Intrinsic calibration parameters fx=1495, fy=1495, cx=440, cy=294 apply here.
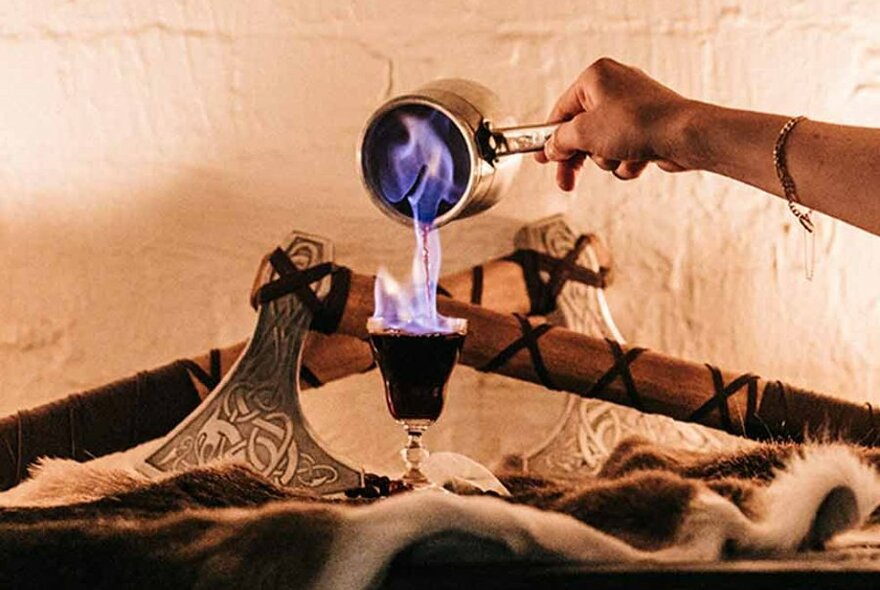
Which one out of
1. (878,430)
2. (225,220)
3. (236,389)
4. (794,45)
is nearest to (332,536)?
(236,389)

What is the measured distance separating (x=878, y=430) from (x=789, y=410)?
99mm

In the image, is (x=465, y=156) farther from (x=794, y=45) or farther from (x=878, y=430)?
(x=794, y=45)

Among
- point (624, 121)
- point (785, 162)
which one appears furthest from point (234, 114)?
point (785, 162)

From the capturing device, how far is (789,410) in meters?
1.56

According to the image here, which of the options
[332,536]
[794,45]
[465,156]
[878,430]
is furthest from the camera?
[794,45]

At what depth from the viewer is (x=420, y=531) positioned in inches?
31.8

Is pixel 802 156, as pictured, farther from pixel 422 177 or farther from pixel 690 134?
pixel 422 177

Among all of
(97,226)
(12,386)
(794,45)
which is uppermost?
(794,45)

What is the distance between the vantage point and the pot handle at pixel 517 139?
134 centimetres

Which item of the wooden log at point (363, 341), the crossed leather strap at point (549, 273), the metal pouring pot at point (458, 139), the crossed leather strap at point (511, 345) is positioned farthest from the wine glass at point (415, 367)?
the crossed leather strap at point (549, 273)

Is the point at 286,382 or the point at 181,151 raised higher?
the point at 181,151

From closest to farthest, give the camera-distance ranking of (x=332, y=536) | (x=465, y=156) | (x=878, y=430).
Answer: (x=332, y=536), (x=465, y=156), (x=878, y=430)

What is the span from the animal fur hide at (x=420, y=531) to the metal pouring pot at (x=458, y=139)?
1.57ft

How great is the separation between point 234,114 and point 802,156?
0.96 meters
